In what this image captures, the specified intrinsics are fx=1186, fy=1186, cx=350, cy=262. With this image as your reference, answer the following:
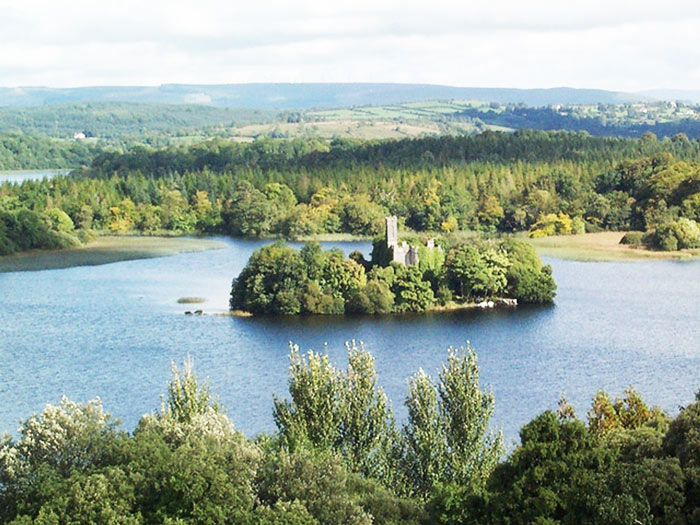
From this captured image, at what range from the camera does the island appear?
53.5 m

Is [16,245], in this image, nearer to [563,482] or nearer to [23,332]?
[23,332]

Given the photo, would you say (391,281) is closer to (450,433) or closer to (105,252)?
(450,433)

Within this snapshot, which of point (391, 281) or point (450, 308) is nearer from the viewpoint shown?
point (450, 308)

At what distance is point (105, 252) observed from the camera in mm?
77562

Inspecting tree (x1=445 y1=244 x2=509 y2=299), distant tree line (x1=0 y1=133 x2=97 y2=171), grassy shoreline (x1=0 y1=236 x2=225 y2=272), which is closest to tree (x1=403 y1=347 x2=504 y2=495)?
tree (x1=445 y1=244 x2=509 y2=299)

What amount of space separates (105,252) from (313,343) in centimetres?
3438

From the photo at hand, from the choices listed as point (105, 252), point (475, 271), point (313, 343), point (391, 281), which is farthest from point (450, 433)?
point (105, 252)

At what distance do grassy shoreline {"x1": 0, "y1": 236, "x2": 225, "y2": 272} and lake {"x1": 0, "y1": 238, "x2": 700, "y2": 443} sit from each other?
757cm

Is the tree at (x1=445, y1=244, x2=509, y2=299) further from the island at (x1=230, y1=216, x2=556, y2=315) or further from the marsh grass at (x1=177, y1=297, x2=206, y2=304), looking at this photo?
the marsh grass at (x1=177, y1=297, x2=206, y2=304)

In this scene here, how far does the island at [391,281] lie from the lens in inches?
2108

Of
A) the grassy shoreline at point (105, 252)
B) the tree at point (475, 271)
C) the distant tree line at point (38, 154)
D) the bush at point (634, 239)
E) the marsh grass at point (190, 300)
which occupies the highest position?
the tree at point (475, 271)

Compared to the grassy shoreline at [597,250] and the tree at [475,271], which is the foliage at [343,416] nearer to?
the tree at [475,271]

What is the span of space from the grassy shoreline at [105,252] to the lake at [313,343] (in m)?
7.57

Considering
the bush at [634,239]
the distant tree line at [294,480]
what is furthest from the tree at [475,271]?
the distant tree line at [294,480]
